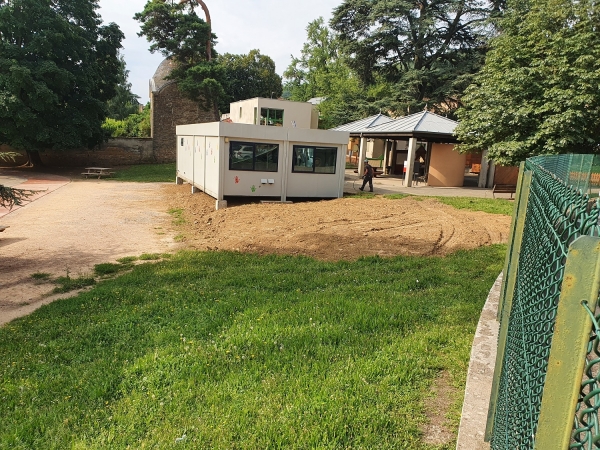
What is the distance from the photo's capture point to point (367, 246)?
33.9 feet

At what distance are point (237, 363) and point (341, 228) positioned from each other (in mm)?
8229

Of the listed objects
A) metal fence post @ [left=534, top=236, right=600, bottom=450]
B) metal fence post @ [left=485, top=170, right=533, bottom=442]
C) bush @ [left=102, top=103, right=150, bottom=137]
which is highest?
bush @ [left=102, top=103, right=150, bottom=137]

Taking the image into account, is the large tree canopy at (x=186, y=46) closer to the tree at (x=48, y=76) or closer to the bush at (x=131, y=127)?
the tree at (x=48, y=76)

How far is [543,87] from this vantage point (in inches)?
694

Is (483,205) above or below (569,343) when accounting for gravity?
below

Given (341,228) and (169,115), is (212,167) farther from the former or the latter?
(169,115)

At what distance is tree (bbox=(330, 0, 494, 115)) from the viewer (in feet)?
123

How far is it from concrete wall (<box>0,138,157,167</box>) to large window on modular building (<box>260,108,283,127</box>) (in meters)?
14.3

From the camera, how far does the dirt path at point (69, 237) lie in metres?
7.70

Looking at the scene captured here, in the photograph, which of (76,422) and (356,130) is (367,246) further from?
(356,130)

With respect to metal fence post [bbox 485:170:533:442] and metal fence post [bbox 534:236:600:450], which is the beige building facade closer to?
metal fence post [bbox 485:170:533:442]

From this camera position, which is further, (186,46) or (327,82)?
(327,82)

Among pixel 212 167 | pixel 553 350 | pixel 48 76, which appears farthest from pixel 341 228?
pixel 48 76

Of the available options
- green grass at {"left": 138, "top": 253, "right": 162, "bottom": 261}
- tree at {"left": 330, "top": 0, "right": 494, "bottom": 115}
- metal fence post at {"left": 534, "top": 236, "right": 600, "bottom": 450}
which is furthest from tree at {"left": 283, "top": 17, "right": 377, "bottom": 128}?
metal fence post at {"left": 534, "top": 236, "right": 600, "bottom": 450}
